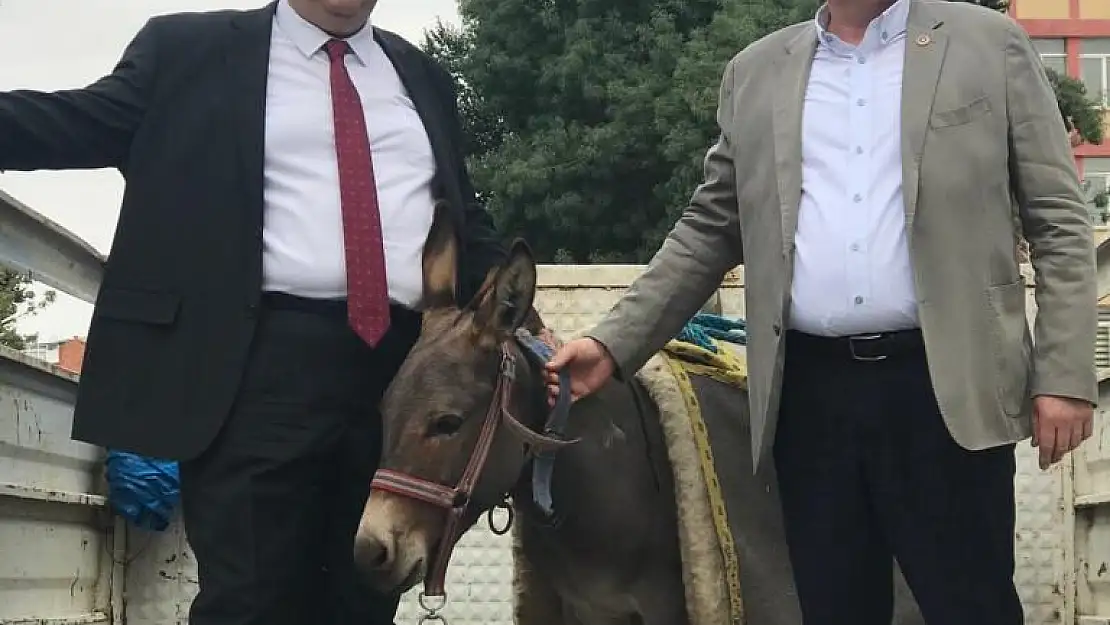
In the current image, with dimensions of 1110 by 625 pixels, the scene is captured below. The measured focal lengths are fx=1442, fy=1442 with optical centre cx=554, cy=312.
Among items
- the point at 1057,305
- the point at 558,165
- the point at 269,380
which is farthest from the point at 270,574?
the point at 558,165

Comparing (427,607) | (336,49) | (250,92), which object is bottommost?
(427,607)

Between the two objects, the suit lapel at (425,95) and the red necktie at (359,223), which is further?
the suit lapel at (425,95)

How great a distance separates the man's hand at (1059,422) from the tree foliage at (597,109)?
17.8 meters

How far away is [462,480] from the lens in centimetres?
311

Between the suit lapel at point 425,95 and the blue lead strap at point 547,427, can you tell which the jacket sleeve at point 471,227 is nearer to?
Answer: the suit lapel at point 425,95

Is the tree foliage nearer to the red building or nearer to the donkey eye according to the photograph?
the red building

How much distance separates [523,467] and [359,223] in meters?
0.67

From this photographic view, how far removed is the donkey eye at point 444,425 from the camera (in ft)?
10.1

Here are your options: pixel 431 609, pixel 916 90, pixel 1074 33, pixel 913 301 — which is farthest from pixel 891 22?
pixel 1074 33

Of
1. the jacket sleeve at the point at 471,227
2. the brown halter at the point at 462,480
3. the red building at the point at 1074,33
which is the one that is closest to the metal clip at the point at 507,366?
the brown halter at the point at 462,480

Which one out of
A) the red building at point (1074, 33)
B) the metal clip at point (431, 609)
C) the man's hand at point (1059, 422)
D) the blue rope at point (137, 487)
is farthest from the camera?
the red building at point (1074, 33)

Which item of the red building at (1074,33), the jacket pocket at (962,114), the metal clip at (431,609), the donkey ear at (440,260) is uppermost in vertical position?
the red building at (1074,33)

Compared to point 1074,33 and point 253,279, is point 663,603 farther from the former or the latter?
point 1074,33

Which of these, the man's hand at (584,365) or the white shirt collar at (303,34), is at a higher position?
the white shirt collar at (303,34)
